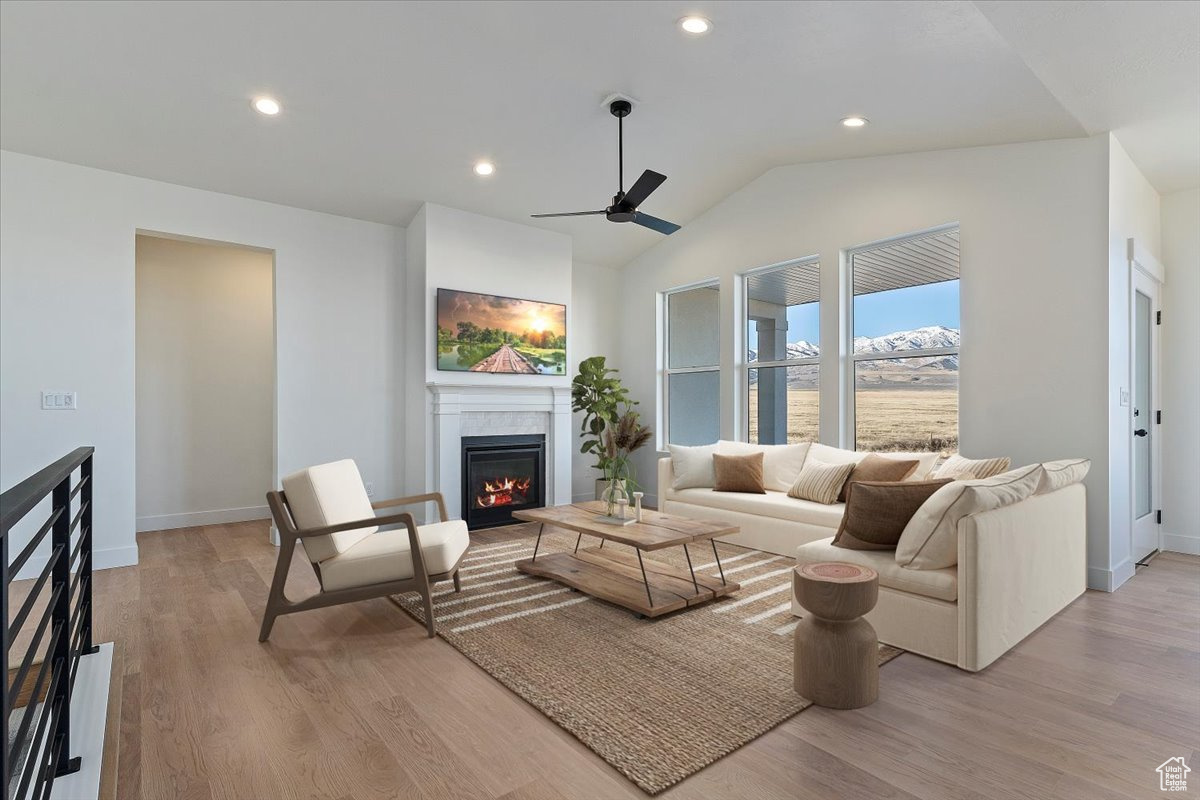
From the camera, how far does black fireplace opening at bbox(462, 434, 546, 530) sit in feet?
18.7

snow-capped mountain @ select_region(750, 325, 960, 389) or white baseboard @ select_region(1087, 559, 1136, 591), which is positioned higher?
snow-capped mountain @ select_region(750, 325, 960, 389)

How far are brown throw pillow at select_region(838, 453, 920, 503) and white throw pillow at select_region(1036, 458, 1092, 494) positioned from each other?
88 cm

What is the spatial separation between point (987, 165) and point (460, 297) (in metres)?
4.31

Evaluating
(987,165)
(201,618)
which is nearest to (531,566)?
(201,618)

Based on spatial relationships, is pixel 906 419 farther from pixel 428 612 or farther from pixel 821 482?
pixel 428 612

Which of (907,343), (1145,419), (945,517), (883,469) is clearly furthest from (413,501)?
(1145,419)

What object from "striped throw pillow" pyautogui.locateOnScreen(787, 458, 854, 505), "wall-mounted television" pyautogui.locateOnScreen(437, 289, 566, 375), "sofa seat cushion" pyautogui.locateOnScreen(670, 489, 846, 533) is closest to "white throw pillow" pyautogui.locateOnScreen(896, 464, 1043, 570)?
"sofa seat cushion" pyautogui.locateOnScreen(670, 489, 846, 533)

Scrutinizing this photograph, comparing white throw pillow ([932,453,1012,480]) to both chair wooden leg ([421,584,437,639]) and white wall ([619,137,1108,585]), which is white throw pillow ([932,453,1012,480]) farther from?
chair wooden leg ([421,584,437,639])

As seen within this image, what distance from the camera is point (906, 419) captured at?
16.1 ft

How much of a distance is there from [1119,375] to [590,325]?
194 inches

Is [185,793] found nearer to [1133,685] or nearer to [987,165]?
[1133,685]

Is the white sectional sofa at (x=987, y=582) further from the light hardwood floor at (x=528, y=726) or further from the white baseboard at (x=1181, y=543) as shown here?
the white baseboard at (x=1181, y=543)

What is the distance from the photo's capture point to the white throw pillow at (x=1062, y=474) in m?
3.16

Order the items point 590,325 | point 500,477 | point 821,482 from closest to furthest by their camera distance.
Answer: point 821,482 < point 500,477 < point 590,325
